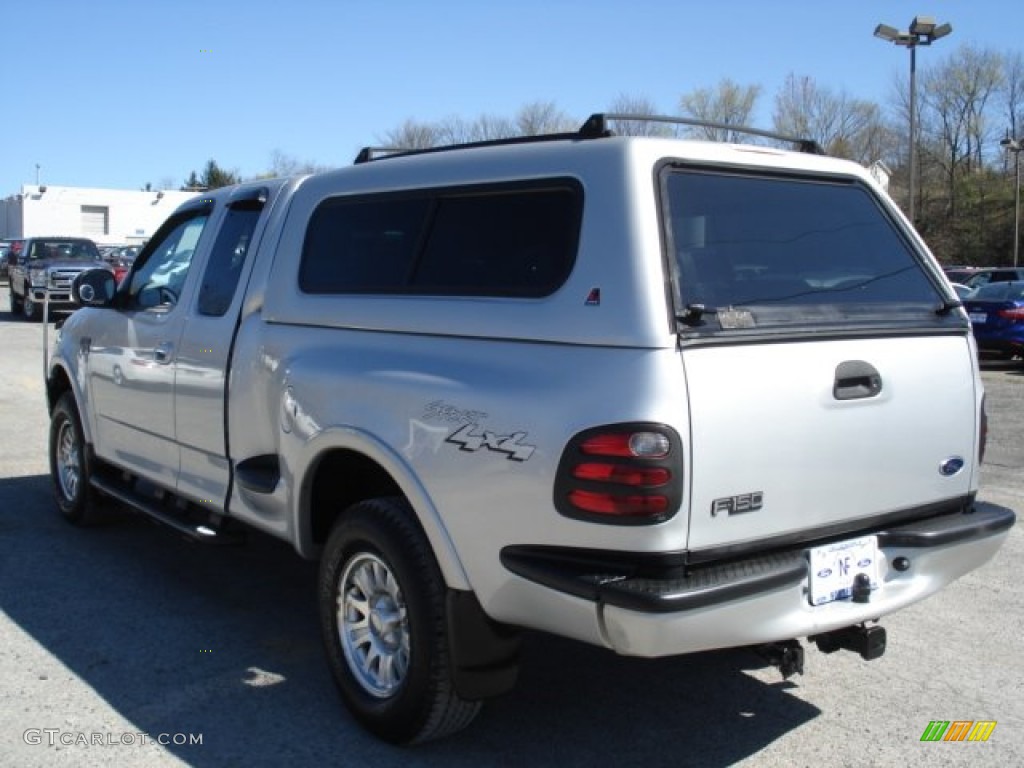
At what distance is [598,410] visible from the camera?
2.91m

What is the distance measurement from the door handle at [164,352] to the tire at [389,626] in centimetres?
168

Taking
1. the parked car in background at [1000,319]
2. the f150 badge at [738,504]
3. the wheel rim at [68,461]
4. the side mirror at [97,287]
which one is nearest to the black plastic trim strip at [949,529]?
the f150 badge at [738,504]

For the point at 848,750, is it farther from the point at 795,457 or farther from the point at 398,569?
the point at 398,569

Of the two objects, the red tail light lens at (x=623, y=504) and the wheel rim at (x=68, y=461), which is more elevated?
the red tail light lens at (x=623, y=504)

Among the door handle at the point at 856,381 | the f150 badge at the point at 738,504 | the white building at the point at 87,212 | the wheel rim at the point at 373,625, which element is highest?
the white building at the point at 87,212

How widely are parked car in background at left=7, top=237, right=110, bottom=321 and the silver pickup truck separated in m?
20.2

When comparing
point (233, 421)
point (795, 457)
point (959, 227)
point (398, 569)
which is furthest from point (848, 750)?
point (959, 227)

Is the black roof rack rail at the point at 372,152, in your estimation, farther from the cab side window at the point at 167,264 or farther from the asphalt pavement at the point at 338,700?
the asphalt pavement at the point at 338,700

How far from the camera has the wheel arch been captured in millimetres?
3336

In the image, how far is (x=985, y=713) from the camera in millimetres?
3965

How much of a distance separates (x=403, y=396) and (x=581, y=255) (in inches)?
31.1

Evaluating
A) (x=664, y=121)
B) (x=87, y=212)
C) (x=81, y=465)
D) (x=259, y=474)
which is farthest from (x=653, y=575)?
(x=87, y=212)

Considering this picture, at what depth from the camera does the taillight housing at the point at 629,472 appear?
2.87 meters

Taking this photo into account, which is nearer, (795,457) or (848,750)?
(795,457)
